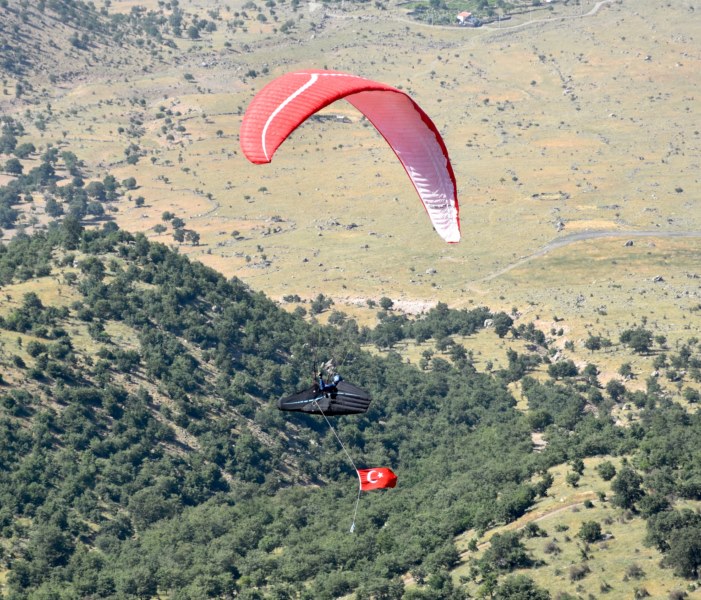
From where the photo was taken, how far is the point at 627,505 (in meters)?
64.1

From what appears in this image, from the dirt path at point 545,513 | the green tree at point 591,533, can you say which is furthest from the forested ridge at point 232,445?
the green tree at point 591,533

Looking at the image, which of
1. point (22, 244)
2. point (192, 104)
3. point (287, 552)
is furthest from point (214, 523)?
point (192, 104)

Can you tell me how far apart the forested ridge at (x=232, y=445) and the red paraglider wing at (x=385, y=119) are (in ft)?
63.6

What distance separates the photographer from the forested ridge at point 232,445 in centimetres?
6725

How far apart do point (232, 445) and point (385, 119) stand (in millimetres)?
39501

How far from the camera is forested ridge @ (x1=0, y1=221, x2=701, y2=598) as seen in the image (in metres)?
67.2

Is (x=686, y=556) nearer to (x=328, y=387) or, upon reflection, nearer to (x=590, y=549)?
(x=590, y=549)

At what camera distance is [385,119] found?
50.5 m

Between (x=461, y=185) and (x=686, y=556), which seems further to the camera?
(x=461, y=185)

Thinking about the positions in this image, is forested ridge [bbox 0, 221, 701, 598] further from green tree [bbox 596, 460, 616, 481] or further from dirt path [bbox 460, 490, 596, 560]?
green tree [bbox 596, 460, 616, 481]

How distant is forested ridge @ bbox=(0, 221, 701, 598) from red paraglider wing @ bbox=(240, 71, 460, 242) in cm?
1939

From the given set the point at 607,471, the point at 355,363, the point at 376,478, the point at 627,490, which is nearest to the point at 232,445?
the point at 355,363

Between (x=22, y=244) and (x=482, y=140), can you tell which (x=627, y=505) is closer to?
(x=22, y=244)

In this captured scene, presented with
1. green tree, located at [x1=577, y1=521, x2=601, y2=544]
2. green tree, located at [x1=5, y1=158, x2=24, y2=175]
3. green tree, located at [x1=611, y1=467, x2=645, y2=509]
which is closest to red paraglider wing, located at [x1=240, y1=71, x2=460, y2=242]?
green tree, located at [x1=577, y1=521, x2=601, y2=544]
